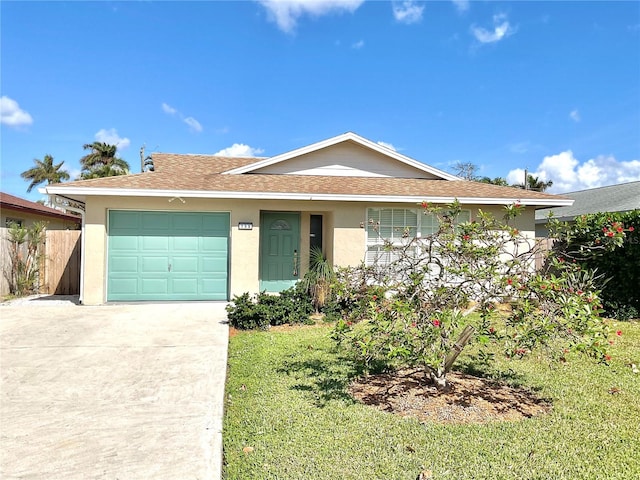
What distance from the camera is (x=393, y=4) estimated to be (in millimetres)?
11680

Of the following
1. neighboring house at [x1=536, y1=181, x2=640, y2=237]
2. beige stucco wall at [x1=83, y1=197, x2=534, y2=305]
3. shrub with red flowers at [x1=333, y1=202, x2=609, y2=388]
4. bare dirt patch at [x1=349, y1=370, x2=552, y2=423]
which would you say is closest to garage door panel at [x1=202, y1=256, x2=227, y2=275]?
beige stucco wall at [x1=83, y1=197, x2=534, y2=305]

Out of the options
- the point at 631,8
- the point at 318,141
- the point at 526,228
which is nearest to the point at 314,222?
the point at 318,141

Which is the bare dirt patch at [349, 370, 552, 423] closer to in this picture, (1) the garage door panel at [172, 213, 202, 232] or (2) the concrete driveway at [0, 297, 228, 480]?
(2) the concrete driveway at [0, 297, 228, 480]

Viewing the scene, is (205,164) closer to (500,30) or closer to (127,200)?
(127,200)

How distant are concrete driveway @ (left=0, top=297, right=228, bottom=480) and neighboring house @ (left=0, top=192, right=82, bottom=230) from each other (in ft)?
22.1

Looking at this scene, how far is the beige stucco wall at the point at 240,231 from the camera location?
9.94 meters

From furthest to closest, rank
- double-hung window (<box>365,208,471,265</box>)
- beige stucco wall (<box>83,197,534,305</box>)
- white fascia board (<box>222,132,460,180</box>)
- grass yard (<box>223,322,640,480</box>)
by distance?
white fascia board (<box>222,132,460,180</box>), double-hung window (<box>365,208,471,265</box>), beige stucco wall (<box>83,197,534,305</box>), grass yard (<box>223,322,640,480</box>)

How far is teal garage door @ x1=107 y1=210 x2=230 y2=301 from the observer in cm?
1029

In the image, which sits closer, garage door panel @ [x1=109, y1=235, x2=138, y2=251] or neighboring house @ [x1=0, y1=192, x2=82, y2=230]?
garage door panel @ [x1=109, y1=235, x2=138, y2=251]

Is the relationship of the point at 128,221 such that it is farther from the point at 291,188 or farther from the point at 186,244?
the point at 291,188

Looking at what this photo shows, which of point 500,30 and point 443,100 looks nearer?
point 500,30

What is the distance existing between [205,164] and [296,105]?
29.6 feet

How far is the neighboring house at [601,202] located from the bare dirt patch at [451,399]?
1379 cm

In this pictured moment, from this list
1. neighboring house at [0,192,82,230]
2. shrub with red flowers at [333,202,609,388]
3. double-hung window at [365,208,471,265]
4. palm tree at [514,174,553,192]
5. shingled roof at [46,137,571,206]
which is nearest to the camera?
shrub with red flowers at [333,202,609,388]
